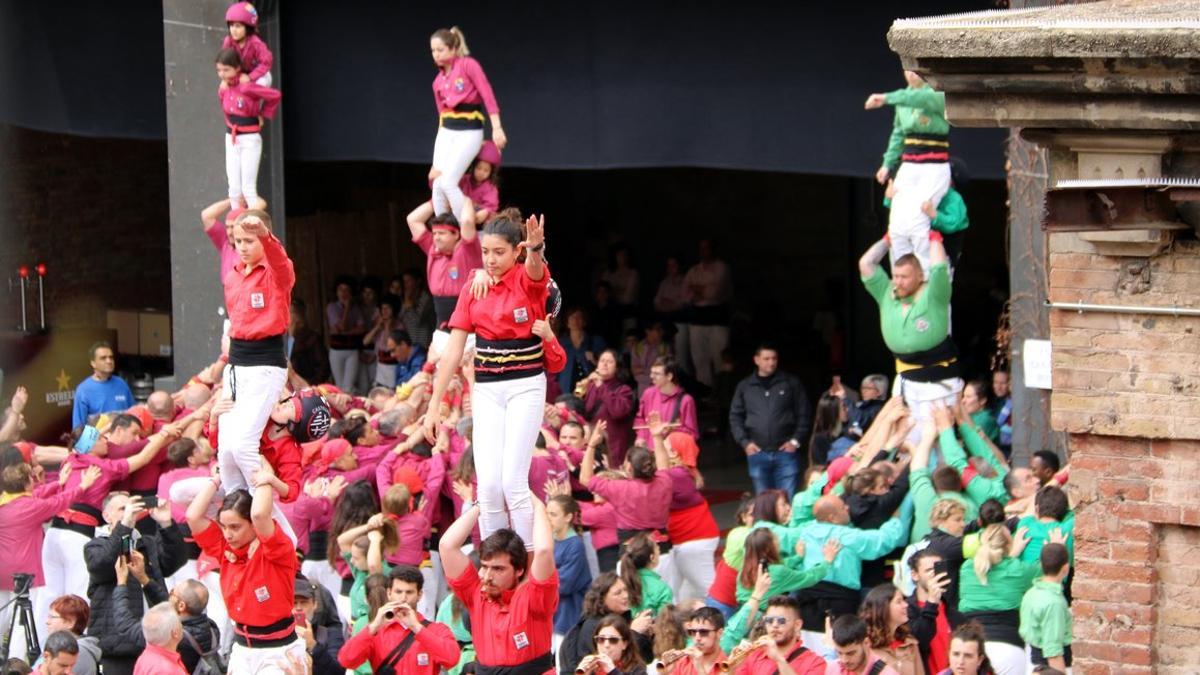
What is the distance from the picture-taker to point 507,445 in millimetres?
9359

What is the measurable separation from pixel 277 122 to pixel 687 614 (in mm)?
9561

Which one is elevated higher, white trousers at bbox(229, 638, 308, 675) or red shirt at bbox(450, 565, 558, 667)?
red shirt at bbox(450, 565, 558, 667)

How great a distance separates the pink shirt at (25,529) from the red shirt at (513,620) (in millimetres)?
4655

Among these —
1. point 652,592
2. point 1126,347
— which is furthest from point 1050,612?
point 1126,347

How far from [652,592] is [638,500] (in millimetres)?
1180

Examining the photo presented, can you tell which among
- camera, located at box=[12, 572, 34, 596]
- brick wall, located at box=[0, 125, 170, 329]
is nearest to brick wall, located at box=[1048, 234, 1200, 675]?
camera, located at box=[12, 572, 34, 596]

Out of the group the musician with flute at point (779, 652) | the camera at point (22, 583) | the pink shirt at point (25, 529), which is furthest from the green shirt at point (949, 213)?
the camera at point (22, 583)

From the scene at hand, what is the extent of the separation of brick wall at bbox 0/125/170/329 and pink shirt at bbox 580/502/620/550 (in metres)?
9.80

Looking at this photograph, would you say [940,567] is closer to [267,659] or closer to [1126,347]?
[1126,347]

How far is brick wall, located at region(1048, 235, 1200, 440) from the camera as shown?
7.64 metres

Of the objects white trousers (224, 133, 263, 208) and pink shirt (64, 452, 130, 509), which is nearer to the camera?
pink shirt (64, 452, 130, 509)

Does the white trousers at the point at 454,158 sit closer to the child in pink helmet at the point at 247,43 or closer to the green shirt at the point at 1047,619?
the child in pink helmet at the point at 247,43

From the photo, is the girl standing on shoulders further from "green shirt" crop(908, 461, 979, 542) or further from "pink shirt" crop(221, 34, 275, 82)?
"green shirt" crop(908, 461, 979, 542)

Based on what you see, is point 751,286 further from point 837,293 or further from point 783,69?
point 783,69
